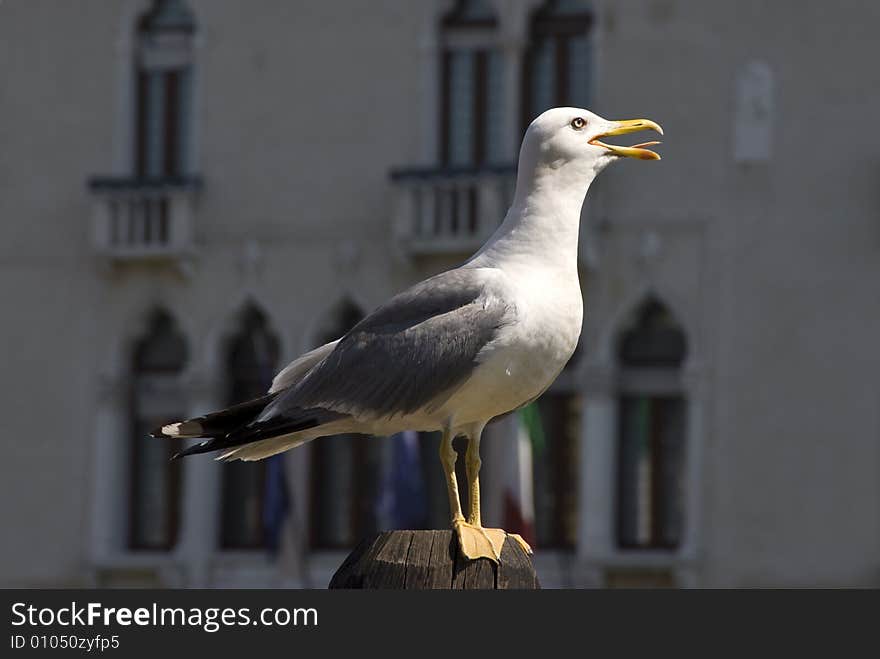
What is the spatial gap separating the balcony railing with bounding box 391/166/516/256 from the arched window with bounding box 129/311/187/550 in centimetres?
293

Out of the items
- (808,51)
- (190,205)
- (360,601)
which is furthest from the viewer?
(190,205)

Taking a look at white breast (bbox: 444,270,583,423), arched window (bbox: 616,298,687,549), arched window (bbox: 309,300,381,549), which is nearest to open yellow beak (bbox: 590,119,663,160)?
white breast (bbox: 444,270,583,423)

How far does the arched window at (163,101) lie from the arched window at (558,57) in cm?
338

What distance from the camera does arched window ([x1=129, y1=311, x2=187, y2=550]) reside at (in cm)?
2591

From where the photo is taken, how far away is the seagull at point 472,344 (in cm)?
710

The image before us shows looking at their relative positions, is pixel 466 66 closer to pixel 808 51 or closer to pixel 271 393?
pixel 808 51

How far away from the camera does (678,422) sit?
953 inches

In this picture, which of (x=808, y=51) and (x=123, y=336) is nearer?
(x=808, y=51)

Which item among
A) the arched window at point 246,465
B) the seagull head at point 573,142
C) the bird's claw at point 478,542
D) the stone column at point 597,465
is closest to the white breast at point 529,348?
the seagull head at point 573,142

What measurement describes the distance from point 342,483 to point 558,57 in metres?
4.36

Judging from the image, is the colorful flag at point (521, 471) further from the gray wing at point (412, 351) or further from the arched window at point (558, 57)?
the gray wing at point (412, 351)

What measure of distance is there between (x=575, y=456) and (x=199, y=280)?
158 inches

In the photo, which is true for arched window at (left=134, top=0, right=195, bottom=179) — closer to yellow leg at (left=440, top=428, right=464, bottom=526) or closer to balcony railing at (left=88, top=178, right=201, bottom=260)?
balcony railing at (left=88, top=178, right=201, bottom=260)

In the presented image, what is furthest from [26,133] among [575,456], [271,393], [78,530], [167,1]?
[271,393]
